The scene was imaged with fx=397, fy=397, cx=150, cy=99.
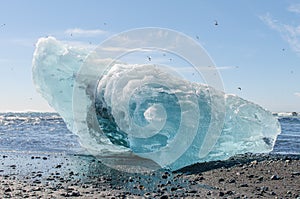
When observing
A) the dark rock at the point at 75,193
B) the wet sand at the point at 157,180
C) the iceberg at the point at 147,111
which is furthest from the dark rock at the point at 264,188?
the dark rock at the point at 75,193

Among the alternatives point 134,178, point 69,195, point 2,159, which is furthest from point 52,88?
point 69,195

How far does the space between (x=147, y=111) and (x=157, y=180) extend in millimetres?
2567

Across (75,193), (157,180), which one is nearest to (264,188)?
(157,180)

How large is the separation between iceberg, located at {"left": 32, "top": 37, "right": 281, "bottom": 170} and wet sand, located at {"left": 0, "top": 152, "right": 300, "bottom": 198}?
0.79m

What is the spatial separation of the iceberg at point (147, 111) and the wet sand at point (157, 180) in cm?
79

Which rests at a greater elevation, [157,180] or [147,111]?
[147,111]

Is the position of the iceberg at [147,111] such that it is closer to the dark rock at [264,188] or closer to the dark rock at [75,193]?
the dark rock at [264,188]

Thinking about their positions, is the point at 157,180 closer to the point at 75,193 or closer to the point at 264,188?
the point at 75,193

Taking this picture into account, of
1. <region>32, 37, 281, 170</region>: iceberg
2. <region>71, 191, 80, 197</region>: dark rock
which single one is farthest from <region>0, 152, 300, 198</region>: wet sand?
<region>32, 37, 281, 170</region>: iceberg

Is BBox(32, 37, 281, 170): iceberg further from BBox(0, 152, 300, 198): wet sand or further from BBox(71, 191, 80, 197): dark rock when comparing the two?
BBox(71, 191, 80, 197): dark rock

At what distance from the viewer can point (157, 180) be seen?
421 inches

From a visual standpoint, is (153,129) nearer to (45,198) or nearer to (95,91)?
(95,91)

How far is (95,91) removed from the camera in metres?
14.7

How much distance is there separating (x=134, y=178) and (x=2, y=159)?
22.0ft
